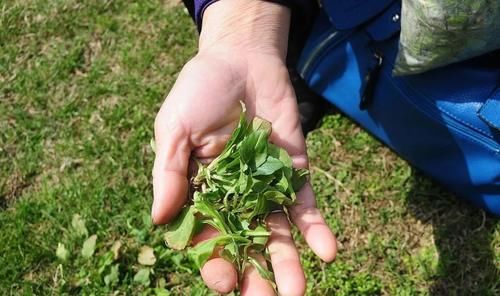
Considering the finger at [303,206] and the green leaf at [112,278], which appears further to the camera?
the green leaf at [112,278]

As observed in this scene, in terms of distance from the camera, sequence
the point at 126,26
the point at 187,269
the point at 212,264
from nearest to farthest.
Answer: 1. the point at 212,264
2. the point at 187,269
3. the point at 126,26

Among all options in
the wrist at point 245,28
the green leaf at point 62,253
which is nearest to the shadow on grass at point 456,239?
the wrist at point 245,28

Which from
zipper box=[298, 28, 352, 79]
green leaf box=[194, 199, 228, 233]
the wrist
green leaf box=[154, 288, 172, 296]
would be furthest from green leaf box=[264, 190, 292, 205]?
zipper box=[298, 28, 352, 79]

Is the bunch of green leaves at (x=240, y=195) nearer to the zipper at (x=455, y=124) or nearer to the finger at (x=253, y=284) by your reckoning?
the finger at (x=253, y=284)

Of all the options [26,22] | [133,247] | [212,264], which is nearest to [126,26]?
[26,22]

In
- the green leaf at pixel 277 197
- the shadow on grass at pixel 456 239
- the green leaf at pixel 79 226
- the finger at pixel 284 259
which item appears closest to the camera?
the finger at pixel 284 259

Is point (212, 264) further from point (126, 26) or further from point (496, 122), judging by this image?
point (126, 26)

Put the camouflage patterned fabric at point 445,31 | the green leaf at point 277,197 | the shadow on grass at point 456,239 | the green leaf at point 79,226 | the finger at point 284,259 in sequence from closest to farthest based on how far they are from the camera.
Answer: the finger at point 284,259, the green leaf at point 277,197, the camouflage patterned fabric at point 445,31, the shadow on grass at point 456,239, the green leaf at point 79,226

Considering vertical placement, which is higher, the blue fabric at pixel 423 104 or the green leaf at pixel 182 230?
the green leaf at pixel 182 230
